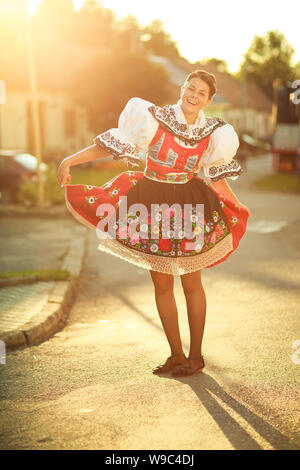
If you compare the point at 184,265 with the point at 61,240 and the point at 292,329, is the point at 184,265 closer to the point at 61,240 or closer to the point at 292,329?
the point at 292,329

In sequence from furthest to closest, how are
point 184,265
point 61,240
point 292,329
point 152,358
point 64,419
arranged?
1. point 61,240
2. point 292,329
3. point 152,358
4. point 184,265
5. point 64,419

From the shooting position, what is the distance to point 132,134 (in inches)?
191

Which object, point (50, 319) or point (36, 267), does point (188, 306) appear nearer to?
point (50, 319)

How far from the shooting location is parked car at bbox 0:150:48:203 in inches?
711

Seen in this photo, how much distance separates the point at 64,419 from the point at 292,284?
4.69 metres

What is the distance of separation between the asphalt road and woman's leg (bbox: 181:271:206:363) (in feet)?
0.60

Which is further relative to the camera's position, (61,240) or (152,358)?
(61,240)

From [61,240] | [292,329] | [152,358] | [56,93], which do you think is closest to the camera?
[152,358]

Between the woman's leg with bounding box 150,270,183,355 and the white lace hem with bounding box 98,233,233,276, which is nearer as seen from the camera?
the white lace hem with bounding box 98,233,233,276

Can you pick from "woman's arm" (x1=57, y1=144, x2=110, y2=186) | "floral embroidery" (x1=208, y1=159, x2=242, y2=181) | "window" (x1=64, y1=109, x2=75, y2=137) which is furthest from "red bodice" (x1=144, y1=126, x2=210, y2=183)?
"window" (x1=64, y1=109, x2=75, y2=137)

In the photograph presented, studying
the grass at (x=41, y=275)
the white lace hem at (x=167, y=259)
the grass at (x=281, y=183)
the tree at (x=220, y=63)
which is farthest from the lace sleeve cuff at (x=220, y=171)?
the tree at (x=220, y=63)

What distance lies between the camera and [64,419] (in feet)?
13.6

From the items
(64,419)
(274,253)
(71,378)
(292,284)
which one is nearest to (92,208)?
(71,378)

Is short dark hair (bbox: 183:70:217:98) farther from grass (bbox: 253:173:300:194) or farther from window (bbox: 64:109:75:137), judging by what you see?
window (bbox: 64:109:75:137)
